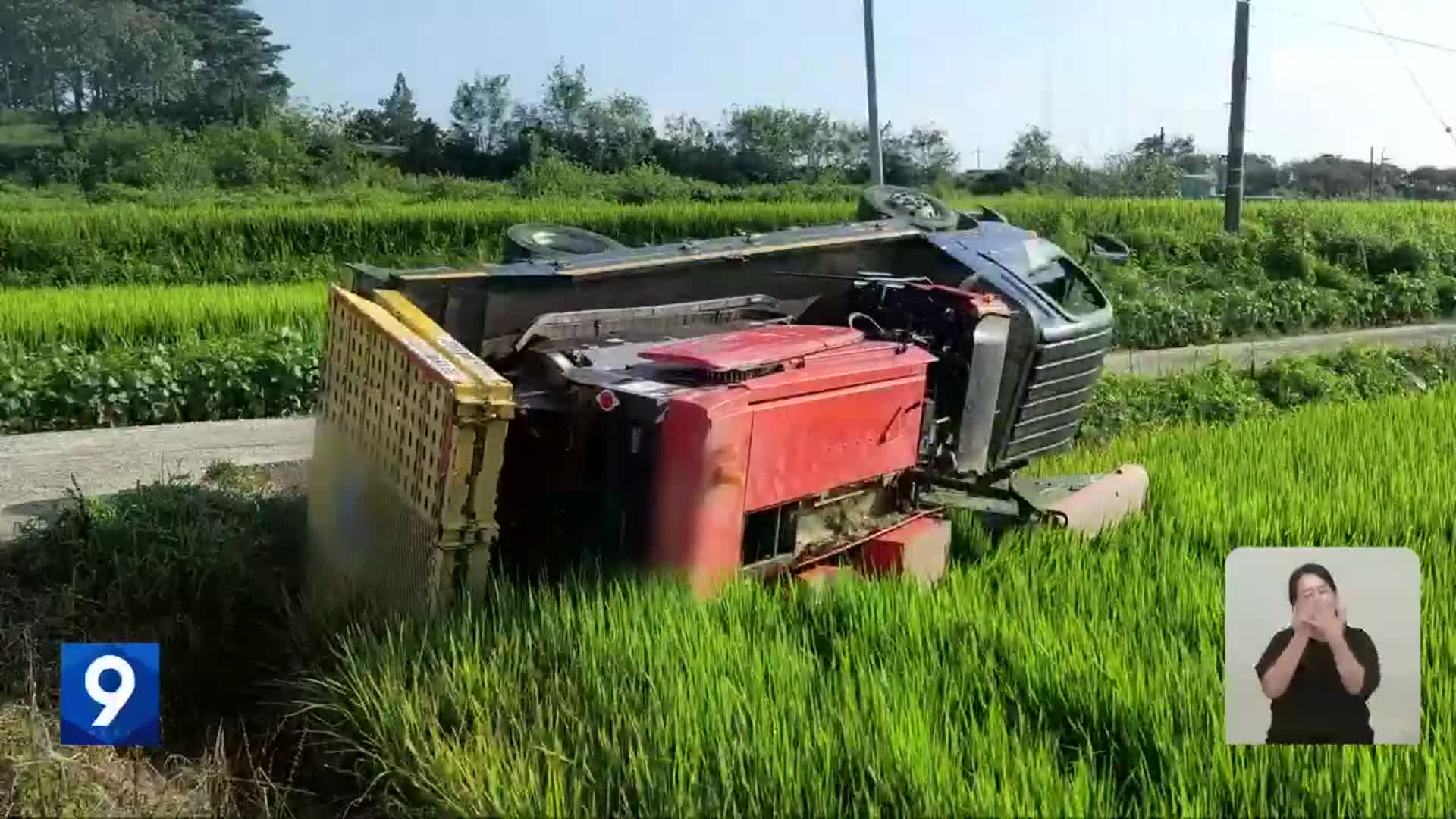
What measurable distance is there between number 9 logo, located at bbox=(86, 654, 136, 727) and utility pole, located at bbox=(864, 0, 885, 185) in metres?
15.3

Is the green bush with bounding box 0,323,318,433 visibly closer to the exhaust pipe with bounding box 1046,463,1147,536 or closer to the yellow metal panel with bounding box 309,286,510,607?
the yellow metal panel with bounding box 309,286,510,607

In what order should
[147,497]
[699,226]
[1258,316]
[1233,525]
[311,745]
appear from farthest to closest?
[699,226] < [1258,316] < [147,497] < [1233,525] < [311,745]

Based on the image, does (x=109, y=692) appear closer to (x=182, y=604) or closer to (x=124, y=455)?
(x=182, y=604)

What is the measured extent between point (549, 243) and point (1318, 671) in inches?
168

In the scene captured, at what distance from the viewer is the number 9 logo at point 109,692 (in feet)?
9.93

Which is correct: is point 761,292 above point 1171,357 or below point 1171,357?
above

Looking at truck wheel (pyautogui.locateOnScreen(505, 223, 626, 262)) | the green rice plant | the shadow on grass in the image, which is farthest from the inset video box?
the green rice plant

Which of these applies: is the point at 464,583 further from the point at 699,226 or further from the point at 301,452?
the point at 699,226

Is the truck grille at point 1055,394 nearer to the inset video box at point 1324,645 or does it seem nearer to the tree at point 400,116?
the inset video box at point 1324,645

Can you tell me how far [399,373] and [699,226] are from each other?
14.6 m

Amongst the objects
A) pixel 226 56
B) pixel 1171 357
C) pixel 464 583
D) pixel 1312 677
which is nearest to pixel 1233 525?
pixel 464 583

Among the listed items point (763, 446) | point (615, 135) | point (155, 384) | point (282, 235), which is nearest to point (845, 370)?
point (763, 446)

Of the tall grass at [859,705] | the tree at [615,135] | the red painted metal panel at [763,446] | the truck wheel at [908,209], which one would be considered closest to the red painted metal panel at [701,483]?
the red painted metal panel at [763,446]

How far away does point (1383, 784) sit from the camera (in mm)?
2846
